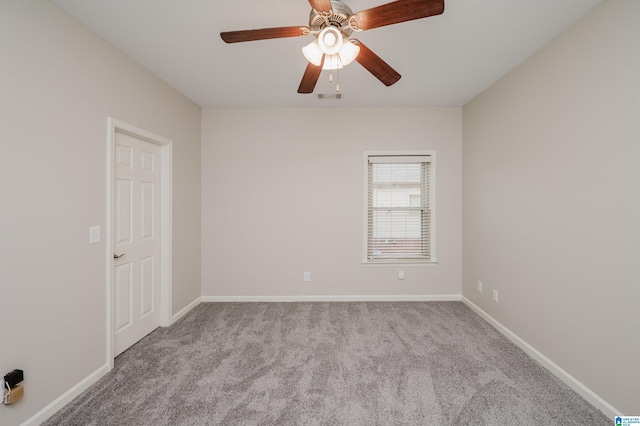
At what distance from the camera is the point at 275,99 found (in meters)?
3.27

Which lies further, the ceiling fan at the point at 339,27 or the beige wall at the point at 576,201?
the beige wall at the point at 576,201

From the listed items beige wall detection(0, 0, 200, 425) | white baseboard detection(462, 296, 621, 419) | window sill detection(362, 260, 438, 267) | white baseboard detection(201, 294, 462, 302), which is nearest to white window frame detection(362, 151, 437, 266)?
window sill detection(362, 260, 438, 267)

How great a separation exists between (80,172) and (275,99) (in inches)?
84.1

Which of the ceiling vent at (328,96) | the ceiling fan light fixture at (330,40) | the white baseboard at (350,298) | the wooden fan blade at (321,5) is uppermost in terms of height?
the ceiling vent at (328,96)

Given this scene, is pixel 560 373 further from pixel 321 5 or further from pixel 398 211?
pixel 321 5

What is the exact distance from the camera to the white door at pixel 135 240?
235cm

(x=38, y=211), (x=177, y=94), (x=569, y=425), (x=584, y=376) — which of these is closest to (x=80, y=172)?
(x=38, y=211)

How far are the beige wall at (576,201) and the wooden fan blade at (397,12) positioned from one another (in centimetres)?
135

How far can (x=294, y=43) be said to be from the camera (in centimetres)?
216

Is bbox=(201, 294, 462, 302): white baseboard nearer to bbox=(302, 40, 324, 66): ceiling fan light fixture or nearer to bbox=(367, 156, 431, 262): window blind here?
bbox=(367, 156, 431, 262): window blind

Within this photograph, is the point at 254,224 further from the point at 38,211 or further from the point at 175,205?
the point at 38,211

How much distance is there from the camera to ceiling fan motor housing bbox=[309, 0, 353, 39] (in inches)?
56.1

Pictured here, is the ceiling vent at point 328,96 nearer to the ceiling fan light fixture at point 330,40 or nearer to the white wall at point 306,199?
Result: the white wall at point 306,199

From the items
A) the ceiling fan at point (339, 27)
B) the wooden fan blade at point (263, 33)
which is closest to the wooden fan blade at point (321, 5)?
the ceiling fan at point (339, 27)
